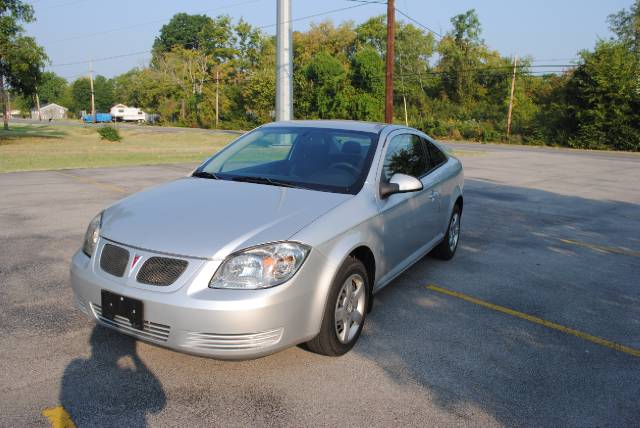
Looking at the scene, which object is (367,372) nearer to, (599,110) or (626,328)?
(626,328)

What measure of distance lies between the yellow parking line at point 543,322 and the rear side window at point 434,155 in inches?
52.4

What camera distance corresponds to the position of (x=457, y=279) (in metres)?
5.68

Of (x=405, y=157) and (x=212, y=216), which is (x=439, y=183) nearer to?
(x=405, y=157)

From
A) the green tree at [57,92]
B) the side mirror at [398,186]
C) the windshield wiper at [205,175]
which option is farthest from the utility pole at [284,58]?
the green tree at [57,92]

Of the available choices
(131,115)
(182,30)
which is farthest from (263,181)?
(182,30)

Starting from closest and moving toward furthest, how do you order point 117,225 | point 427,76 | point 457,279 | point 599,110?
point 117,225, point 457,279, point 599,110, point 427,76

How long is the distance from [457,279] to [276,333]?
9.81 ft

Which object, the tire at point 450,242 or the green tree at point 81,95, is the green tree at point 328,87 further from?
the green tree at point 81,95

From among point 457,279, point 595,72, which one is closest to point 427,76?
point 595,72

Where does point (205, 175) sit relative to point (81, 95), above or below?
below

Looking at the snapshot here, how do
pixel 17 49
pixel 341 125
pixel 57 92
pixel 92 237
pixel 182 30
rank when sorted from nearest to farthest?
pixel 92 237
pixel 341 125
pixel 17 49
pixel 182 30
pixel 57 92

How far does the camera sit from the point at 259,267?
3205 mm

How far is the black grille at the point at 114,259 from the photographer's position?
131 inches

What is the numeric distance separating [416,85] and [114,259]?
62895 mm
